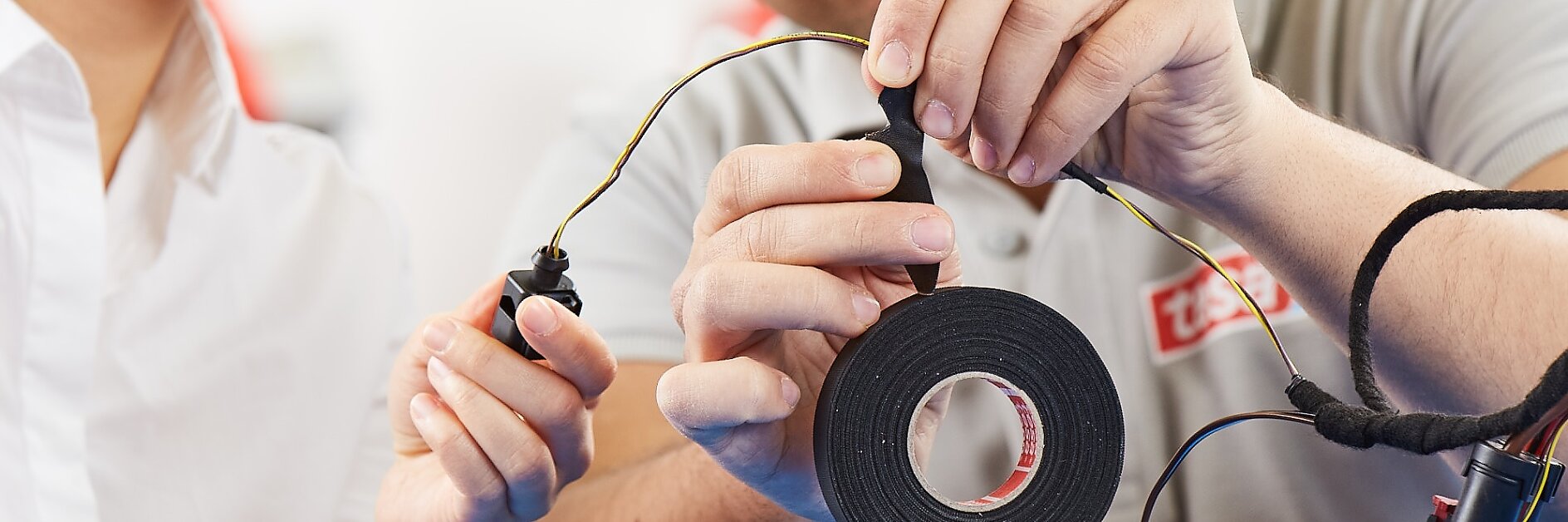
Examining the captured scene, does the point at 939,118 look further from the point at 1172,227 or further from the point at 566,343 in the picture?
the point at 1172,227

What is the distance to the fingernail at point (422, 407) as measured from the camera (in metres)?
0.54

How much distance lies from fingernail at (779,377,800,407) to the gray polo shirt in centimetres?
41

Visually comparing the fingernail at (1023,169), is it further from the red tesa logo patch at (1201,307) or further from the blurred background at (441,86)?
the blurred background at (441,86)

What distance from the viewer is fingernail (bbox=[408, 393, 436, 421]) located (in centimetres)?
54

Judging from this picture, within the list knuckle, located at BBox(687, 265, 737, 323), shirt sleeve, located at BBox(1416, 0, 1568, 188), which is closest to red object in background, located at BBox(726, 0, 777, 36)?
shirt sleeve, located at BBox(1416, 0, 1568, 188)

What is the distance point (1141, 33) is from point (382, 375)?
0.63 meters

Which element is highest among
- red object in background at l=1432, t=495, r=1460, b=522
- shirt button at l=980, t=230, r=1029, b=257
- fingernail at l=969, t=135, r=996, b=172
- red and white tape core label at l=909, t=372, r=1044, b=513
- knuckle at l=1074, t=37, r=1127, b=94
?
knuckle at l=1074, t=37, r=1127, b=94

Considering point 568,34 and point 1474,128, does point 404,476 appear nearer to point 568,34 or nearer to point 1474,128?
point 568,34

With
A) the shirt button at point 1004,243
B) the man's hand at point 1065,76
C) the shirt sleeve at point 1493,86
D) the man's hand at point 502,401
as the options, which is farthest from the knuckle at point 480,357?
the shirt sleeve at point 1493,86

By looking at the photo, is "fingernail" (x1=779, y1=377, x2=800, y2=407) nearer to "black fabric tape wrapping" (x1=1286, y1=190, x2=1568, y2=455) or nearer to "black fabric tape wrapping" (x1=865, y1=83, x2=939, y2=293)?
"black fabric tape wrapping" (x1=865, y1=83, x2=939, y2=293)

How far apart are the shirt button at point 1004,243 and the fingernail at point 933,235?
0.47 metres

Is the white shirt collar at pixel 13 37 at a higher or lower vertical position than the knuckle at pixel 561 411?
higher

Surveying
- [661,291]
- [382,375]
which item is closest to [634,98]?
[661,291]

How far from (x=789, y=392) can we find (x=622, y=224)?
1.82 feet
